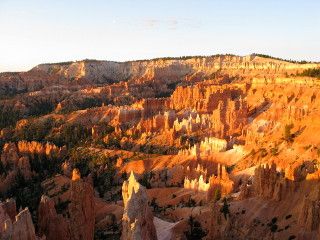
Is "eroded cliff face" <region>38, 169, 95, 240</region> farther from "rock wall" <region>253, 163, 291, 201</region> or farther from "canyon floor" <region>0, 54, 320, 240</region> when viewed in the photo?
"rock wall" <region>253, 163, 291, 201</region>

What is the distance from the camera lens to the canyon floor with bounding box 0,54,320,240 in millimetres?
38875

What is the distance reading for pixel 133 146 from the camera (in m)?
98.9

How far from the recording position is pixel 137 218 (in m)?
32.3

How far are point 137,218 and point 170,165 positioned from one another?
46.3m

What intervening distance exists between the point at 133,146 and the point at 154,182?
25.6m

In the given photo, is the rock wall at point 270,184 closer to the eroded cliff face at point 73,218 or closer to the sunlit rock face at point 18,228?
the eroded cliff face at point 73,218

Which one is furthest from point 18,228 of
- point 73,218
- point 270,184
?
point 270,184

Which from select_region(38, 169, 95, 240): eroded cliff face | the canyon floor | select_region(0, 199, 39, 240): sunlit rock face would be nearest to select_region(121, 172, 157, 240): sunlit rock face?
the canyon floor

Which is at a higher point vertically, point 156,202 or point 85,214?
point 85,214

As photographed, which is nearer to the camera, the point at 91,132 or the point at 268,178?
the point at 268,178

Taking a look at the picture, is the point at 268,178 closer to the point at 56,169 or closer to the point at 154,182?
the point at 154,182

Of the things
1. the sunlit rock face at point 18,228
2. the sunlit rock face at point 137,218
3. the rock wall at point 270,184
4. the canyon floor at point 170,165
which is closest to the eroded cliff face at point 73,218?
the canyon floor at point 170,165

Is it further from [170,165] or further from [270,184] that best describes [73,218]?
[170,165]

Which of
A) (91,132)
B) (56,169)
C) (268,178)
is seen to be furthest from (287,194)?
(91,132)
